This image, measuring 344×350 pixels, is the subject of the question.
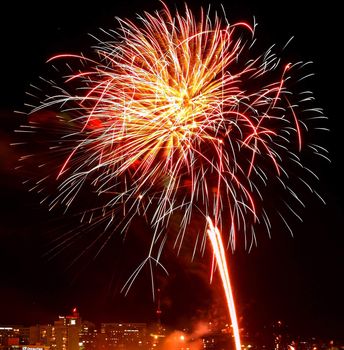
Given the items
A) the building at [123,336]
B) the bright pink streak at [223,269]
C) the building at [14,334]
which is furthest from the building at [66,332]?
the bright pink streak at [223,269]

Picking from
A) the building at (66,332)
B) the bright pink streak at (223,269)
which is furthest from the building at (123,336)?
the bright pink streak at (223,269)

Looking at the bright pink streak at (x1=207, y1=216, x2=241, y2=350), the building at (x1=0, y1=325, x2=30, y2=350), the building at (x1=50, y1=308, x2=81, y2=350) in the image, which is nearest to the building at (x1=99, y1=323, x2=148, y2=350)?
the building at (x1=50, y1=308, x2=81, y2=350)

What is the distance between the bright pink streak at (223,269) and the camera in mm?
7742

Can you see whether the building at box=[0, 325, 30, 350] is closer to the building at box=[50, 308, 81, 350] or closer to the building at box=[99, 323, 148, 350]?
the building at box=[50, 308, 81, 350]

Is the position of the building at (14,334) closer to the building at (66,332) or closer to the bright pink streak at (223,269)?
the building at (66,332)

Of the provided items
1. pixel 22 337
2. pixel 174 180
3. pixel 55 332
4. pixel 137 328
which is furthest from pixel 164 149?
pixel 22 337

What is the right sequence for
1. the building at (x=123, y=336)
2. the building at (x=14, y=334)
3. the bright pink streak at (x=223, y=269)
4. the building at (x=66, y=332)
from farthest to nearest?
the building at (x=14, y=334) → the building at (x=66, y=332) → the building at (x=123, y=336) → the bright pink streak at (x=223, y=269)

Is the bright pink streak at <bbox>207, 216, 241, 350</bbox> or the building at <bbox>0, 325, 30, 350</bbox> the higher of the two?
the building at <bbox>0, 325, 30, 350</bbox>

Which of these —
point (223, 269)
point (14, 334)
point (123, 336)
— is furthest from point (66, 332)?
point (223, 269)

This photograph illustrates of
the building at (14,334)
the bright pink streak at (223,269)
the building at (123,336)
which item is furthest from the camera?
the building at (14,334)

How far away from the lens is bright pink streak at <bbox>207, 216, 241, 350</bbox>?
7742 mm

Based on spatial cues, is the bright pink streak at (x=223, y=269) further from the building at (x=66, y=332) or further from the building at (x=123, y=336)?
the building at (x=66, y=332)

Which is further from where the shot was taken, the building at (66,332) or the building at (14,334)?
the building at (14,334)

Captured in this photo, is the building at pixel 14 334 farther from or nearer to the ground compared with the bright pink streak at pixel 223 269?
farther from the ground
